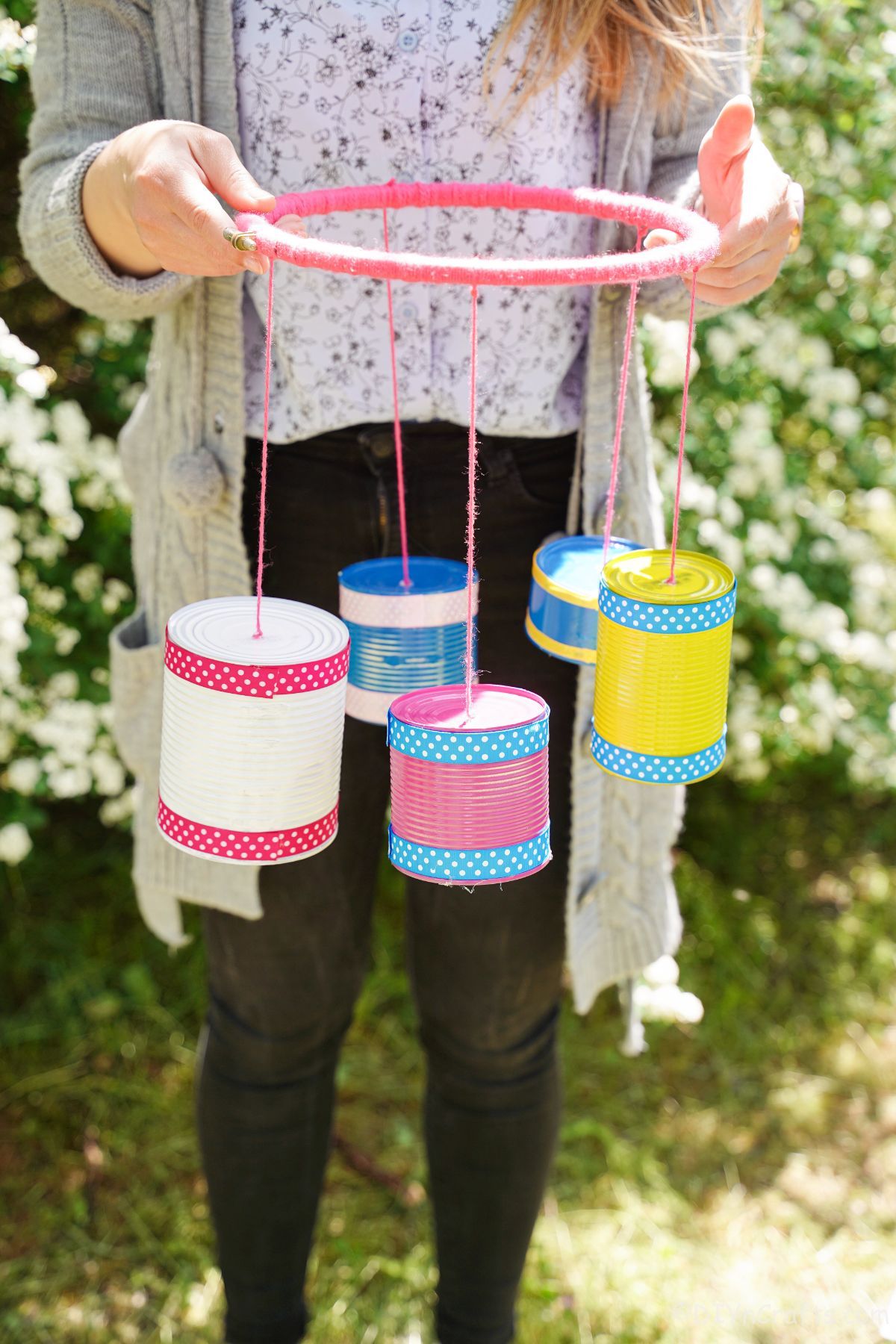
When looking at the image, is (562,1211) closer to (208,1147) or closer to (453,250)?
(208,1147)

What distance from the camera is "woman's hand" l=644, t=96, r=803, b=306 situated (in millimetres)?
1006

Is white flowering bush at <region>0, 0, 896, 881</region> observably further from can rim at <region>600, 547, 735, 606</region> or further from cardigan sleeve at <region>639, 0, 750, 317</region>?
can rim at <region>600, 547, 735, 606</region>

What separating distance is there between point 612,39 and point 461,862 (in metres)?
0.81

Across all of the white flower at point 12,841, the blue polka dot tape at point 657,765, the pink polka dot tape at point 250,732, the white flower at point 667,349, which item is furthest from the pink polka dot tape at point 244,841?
the white flower at point 667,349

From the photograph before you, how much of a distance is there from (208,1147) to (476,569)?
808mm

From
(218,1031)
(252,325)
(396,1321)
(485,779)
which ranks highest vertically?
(252,325)

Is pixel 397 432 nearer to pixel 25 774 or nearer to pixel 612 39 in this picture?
pixel 612 39

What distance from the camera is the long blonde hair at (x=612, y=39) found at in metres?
1.14

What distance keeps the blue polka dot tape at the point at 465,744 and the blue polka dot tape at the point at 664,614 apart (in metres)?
0.12

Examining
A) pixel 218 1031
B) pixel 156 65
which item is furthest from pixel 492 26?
pixel 218 1031

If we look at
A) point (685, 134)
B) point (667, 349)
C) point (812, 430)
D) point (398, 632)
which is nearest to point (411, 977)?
point (398, 632)

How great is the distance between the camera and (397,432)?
3.74 ft

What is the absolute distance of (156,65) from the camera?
1.23 m

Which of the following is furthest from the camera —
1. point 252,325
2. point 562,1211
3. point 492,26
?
point 562,1211
